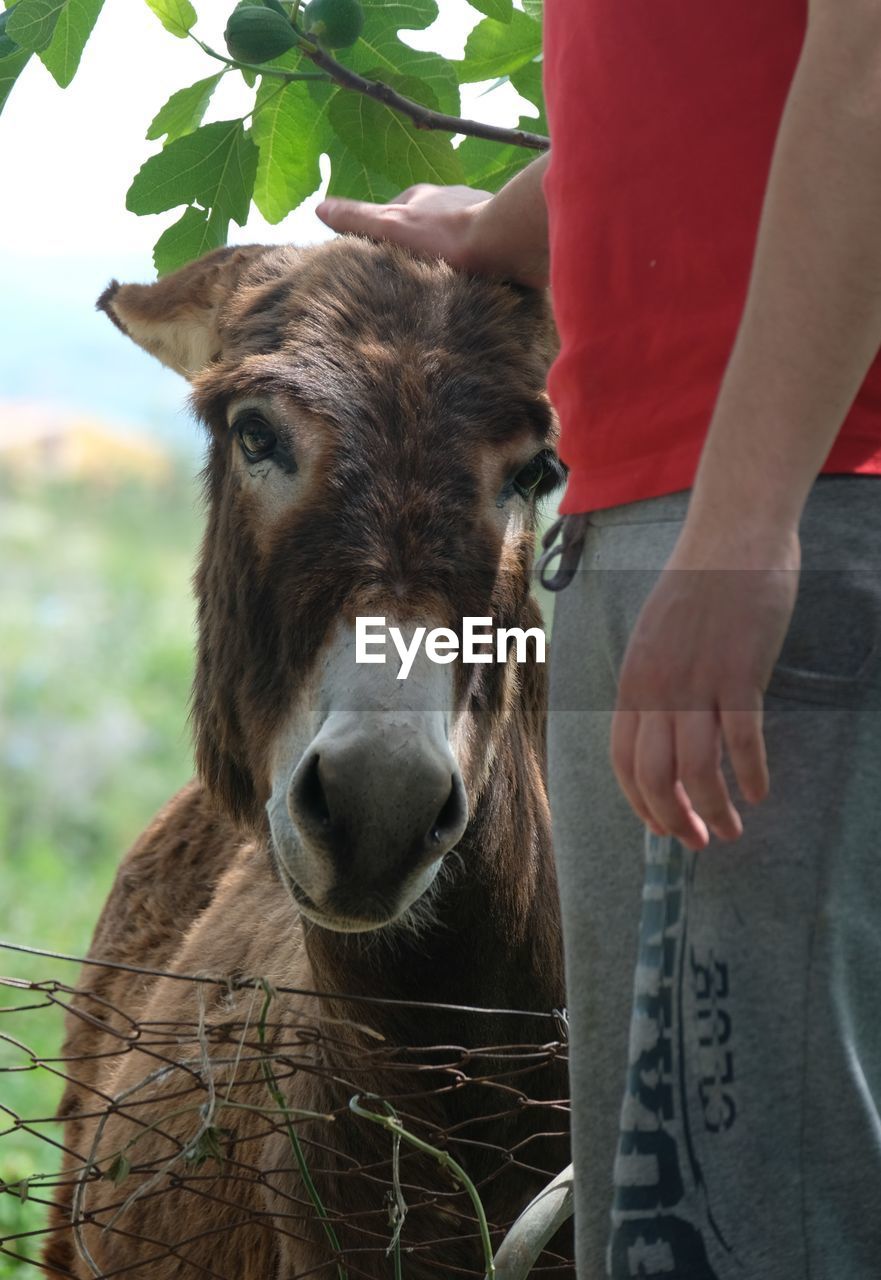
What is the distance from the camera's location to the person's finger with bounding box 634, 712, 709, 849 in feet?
3.46

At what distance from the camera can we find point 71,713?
17.6 metres

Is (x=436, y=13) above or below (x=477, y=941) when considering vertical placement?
above

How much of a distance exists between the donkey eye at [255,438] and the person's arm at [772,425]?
3.40 feet

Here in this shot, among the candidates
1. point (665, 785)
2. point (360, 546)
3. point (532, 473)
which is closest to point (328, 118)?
point (532, 473)

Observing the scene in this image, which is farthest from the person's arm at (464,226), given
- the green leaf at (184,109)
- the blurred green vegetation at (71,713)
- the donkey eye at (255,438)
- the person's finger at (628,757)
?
the person's finger at (628,757)

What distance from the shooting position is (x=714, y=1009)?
1.08 meters

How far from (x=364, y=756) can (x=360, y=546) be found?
1.21ft

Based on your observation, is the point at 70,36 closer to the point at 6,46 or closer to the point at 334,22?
the point at 6,46

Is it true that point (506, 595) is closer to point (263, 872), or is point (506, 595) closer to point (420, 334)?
point (420, 334)

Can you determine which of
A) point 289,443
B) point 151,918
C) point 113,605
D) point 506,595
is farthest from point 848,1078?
point 113,605

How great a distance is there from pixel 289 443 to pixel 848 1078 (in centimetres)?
121

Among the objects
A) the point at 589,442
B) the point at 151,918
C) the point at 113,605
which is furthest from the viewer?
the point at 113,605

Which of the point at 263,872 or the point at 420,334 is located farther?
the point at 263,872

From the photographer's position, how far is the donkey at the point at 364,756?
1646 mm
